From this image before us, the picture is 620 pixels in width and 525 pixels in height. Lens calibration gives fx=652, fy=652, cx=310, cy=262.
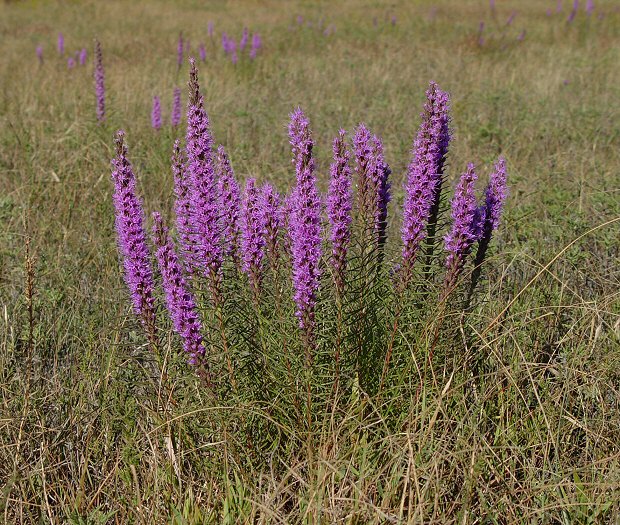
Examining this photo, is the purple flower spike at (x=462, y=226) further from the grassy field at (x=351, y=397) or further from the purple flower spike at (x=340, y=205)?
the purple flower spike at (x=340, y=205)

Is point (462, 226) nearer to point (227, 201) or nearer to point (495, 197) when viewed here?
point (495, 197)

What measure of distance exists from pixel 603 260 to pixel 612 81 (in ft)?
19.1

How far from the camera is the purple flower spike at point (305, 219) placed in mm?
1903

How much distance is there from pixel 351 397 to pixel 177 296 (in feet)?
2.40

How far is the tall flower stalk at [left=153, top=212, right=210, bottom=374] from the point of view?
2104 mm

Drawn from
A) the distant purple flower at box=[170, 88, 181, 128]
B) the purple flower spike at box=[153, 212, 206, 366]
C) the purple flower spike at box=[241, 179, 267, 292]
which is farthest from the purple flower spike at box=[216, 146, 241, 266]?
the distant purple flower at box=[170, 88, 181, 128]

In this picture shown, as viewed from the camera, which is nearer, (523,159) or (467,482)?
(467,482)

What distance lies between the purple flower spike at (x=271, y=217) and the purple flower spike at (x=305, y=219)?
0.08m

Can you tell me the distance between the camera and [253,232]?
213cm

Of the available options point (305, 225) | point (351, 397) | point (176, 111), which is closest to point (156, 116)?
point (176, 111)

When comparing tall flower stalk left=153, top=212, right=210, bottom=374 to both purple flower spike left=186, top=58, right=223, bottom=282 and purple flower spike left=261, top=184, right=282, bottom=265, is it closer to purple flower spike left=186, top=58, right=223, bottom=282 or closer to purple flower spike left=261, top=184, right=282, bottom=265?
purple flower spike left=186, top=58, right=223, bottom=282

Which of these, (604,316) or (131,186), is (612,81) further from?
(131,186)

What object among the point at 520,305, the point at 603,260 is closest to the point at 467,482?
the point at 520,305

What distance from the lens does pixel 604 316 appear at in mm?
3066
